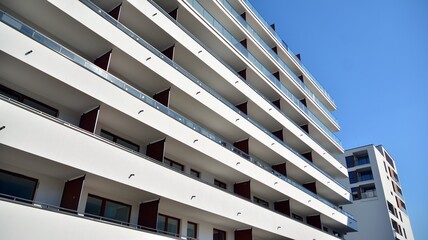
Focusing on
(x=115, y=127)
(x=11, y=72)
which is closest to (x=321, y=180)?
(x=115, y=127)

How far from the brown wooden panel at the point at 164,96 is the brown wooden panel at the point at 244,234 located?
10842 mm

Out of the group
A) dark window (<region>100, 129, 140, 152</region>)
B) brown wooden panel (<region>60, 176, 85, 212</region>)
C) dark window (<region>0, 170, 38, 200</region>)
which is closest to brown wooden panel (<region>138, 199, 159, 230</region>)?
dark window (<region>100, 129, 140, 152</region>)

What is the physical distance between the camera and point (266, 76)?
32438 mm

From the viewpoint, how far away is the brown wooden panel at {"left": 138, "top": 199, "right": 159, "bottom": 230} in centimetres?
1792

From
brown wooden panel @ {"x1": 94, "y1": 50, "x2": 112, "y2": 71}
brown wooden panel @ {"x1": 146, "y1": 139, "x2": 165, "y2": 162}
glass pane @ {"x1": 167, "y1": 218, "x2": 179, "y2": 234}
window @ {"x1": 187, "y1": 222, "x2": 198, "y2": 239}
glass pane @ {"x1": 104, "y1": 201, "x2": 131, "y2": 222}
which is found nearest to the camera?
glass pane @ {"x1": 104, "y1": 201, "x2": 131, "y2": 222}

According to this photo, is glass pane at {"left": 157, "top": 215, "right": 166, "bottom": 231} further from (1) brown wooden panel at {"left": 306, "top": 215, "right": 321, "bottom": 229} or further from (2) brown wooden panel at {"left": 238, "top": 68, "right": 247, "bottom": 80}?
(1) brown wooden panel at {"left": 306, "top": 215, "right": 321, "bottom": 229}

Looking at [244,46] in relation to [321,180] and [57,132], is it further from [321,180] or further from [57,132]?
[57,132]

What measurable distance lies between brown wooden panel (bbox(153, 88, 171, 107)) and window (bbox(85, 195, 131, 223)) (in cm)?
675

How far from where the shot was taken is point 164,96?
71.2ft

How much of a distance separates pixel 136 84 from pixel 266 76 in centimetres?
1502

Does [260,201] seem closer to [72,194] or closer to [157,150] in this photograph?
[157,150]

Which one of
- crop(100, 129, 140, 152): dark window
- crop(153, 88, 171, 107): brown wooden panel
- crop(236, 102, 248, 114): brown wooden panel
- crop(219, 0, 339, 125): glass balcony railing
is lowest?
crop(100, 129, 140, 152): dark window

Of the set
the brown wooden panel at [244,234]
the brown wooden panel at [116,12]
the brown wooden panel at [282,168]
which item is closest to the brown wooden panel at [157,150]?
the brown wooden panel at [116,12]

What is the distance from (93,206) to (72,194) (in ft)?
6.89
